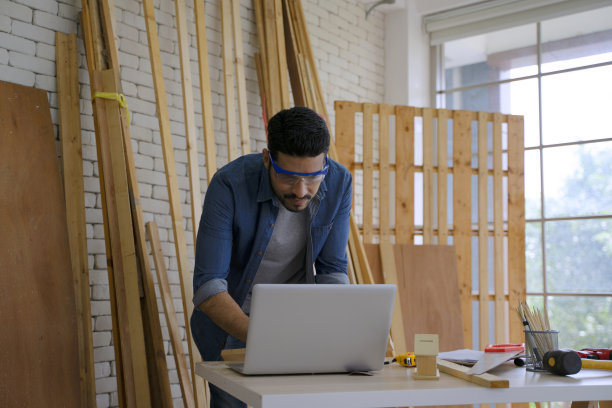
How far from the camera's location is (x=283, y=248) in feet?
7.88

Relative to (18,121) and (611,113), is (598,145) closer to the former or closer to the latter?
(611,113)

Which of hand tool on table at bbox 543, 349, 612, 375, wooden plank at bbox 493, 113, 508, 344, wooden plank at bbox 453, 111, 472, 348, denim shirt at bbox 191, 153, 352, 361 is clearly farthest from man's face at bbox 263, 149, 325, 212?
wooden plank at bbox 493, 113, 508, 344

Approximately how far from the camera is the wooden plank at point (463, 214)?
4875 mm

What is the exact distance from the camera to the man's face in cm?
210

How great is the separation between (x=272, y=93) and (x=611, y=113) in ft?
9.00

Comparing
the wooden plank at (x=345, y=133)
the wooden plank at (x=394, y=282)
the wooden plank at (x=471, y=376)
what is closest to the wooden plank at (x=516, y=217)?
the wooden plank at (x=394, y=282)

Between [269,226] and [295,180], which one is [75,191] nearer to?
[269,226]

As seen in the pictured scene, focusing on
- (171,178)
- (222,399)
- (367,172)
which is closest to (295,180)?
(222,399)

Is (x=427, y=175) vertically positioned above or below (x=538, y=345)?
above

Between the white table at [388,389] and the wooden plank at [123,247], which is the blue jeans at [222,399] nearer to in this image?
the white table at [388,389]

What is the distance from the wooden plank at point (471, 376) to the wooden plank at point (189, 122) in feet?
6.70

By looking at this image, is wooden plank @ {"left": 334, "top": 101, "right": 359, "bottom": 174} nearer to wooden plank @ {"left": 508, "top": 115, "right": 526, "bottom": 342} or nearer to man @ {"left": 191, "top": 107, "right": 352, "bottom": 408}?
wooden plank @ {"left": 508, "top": 115, "right": 526, "bottom": 342}

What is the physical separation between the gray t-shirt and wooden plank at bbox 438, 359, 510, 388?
65 centimetres

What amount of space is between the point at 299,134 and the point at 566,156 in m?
4.02
